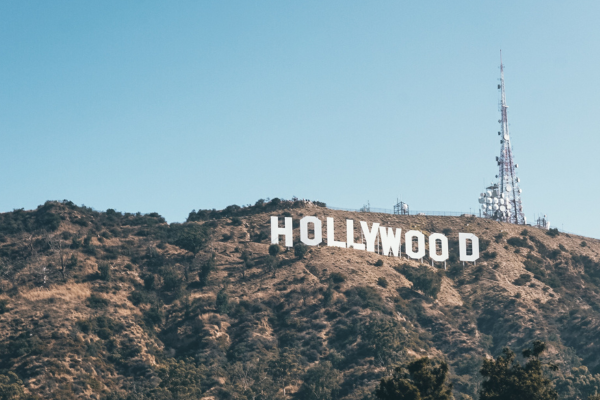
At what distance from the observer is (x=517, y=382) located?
6338cm

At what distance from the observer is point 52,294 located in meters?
116

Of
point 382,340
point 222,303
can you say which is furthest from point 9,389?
point 382,340

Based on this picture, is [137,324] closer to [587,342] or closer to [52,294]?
[52,294]

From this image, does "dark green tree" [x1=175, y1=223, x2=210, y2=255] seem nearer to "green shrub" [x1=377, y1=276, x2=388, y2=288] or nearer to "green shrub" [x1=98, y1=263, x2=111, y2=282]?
"green shrub" [x1=98, y1=263, x2=111, y2=282]

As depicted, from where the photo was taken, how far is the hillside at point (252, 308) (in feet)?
339

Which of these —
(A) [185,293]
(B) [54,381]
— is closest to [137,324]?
(A) [185,293]

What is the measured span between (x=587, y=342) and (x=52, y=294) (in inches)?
2953

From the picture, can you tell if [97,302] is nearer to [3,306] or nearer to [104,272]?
[104,272]

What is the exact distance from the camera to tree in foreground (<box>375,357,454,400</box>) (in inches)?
2530

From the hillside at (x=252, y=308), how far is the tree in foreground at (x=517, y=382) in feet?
→ 127

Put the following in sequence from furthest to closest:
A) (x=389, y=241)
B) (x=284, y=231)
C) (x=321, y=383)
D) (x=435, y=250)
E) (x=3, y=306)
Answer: (x=435, y=250) < (x=389, y=241) < (x=284, y=231) < (x=3, y=306) < (x=321, y=383)

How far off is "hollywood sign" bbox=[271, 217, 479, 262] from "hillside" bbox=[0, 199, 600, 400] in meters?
2.46

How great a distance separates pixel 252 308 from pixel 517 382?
209 feet

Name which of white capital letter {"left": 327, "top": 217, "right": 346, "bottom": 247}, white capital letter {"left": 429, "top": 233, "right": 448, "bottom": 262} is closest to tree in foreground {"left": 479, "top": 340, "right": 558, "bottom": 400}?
white capital letter {"left": 327, "top": 217, "right": 346, "bottom": 247}
